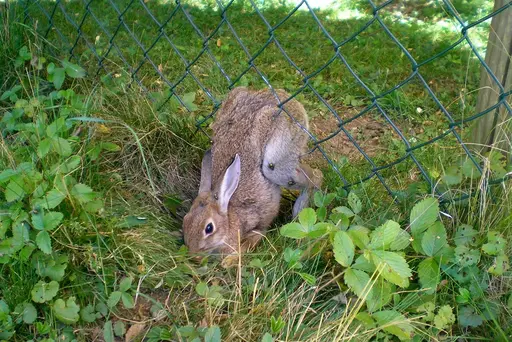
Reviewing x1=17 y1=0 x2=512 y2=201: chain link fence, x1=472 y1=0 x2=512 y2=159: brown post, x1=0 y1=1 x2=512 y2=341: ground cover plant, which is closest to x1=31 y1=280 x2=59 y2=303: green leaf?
x1=0 y1=1 x2=512 y2=341: ground cover plant

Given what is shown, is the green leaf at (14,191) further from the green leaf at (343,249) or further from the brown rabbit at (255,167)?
the green leaf at (343,249)

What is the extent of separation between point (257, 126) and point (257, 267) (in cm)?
100

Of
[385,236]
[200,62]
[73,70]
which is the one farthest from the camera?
[200,62]

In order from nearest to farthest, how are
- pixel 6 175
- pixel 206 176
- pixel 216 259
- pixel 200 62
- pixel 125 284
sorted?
pixel 125 284 → pixel 6 175 → pixel 216 259 → pixel 206 176 → pixel 200 62

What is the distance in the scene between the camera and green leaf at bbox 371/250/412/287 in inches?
91.1

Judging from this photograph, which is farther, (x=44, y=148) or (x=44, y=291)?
(x=44, y=148)

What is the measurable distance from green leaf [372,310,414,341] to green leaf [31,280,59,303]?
1276 millimetres

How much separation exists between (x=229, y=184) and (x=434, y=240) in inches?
49.4

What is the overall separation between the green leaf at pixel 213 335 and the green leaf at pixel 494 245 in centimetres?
108

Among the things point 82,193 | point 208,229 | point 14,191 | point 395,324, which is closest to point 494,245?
point 395,324

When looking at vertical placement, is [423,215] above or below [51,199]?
below

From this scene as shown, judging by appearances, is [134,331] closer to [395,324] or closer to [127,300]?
[127,300]

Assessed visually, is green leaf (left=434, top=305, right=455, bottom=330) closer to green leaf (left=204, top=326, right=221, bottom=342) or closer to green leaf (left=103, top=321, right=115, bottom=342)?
green leaf (left=204, top=326, right=221, bottom=342)

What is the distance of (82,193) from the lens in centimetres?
266
